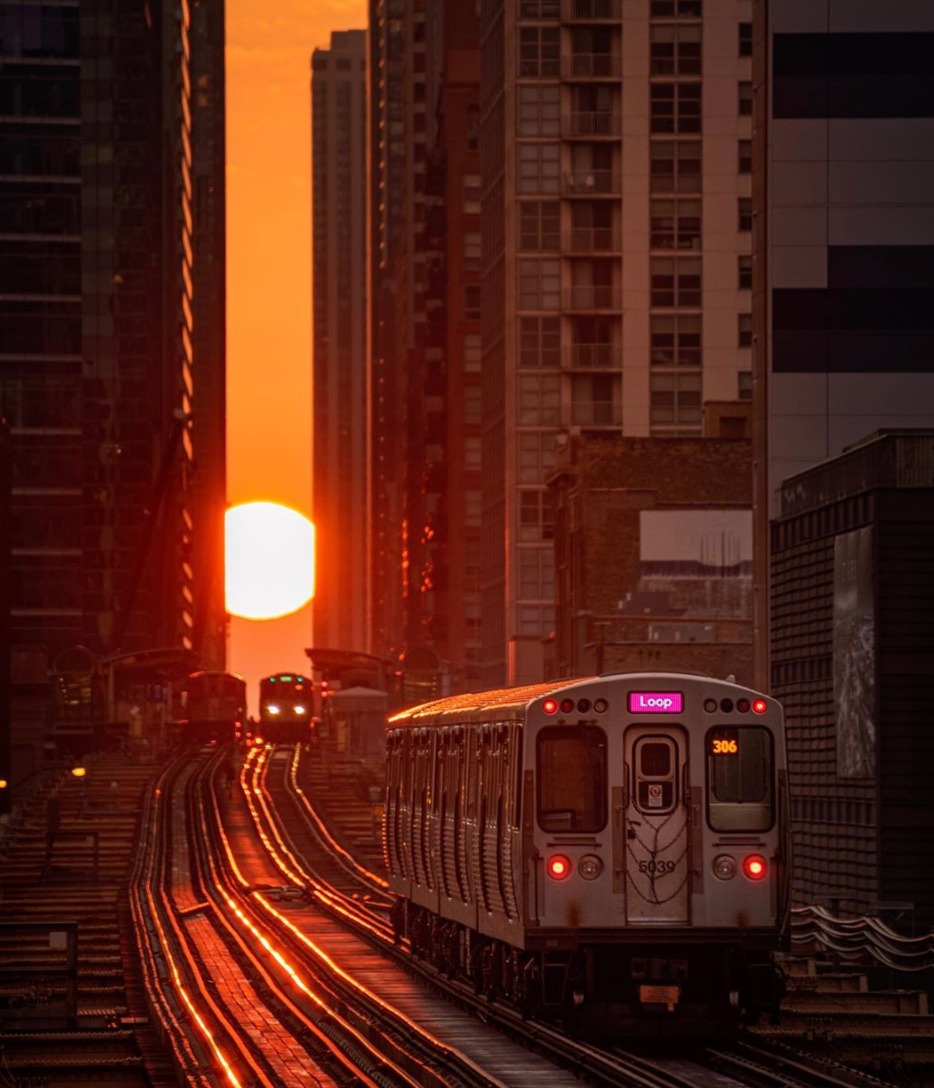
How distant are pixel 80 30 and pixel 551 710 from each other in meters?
164

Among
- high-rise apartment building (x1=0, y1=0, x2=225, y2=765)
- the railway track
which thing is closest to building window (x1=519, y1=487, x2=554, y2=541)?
high-rise apartment building (x1=0, y1=0, x2=225, y2=765)

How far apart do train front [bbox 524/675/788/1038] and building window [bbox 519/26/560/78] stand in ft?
379

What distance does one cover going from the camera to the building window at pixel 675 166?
138 m

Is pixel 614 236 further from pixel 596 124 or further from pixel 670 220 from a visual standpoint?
pixel 596 124

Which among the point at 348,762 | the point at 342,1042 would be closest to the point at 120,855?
the point at 348,762

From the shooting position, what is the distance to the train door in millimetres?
26516

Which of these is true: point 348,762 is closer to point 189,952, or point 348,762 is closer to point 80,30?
point 189,952

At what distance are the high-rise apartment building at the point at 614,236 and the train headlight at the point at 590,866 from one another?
4324 inches

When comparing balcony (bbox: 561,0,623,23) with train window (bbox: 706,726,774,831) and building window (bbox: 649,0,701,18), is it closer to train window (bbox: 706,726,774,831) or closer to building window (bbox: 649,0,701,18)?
building window (bbox: 649,0,701,18)

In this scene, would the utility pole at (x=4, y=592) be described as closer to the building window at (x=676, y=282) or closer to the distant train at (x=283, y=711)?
the distant train at (x=283, y=711)

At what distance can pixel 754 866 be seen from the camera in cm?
2661

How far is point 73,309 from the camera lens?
182 metres

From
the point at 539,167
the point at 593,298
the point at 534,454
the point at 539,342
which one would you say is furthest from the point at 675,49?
the point at 534,454

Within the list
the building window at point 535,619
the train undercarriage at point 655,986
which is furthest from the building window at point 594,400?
the train undercarriage at point 655,986
